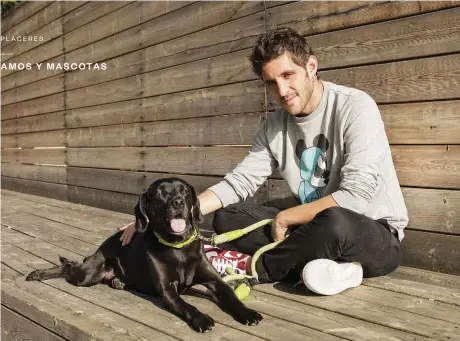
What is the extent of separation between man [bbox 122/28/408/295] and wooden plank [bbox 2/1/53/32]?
5.70 meters

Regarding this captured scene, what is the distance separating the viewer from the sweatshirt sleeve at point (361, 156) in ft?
9.14

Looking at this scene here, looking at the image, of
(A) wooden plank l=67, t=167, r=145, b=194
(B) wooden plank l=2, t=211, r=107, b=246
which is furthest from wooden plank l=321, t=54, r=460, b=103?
(A) wooden plank l=67, t=167, r=145, b=194

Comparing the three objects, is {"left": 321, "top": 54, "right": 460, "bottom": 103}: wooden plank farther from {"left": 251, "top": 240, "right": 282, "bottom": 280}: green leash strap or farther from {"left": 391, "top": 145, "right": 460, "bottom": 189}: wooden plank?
{"left": 251, "top": 240, "right": 282, "bottom": 280}: green leash strap

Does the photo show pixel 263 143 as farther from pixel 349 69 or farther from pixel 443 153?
pixel 443 153

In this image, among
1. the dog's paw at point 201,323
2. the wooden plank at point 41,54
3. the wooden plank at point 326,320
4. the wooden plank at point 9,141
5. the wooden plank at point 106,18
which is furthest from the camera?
the wooden plank at point 9,141

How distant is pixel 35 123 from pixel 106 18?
290cm

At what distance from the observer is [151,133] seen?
5.56 metres

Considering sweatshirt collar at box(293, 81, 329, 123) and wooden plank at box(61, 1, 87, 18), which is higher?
wooden plank at box(61, 1, 87, 18)

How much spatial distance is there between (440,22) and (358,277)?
162cm

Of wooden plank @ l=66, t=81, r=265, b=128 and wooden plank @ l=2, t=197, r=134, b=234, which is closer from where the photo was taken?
wooden plank @ l=66, t=81, r=265, b=128

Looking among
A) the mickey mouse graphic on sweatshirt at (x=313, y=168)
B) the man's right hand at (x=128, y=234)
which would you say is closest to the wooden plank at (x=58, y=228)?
the man's right hand at (x=128, y=234)

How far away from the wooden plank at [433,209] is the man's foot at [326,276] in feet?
2.58

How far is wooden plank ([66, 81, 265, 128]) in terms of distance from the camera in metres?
4.36

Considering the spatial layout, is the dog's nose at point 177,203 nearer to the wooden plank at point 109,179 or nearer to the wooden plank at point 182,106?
the wooden plank at point 182,106
